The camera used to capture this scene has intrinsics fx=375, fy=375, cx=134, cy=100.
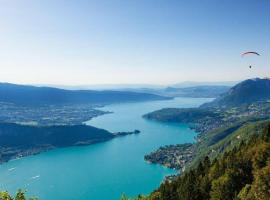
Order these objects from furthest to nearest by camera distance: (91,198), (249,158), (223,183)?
(91,198), (249,158), (223,183)

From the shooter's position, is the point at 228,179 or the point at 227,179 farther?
the point at 228,179

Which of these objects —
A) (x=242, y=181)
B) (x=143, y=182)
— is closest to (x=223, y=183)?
(x=242, y=181)

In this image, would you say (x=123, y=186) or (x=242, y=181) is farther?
(x=123, y=186)

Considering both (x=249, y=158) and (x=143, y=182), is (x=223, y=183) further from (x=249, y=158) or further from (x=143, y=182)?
(x=143, y=182)

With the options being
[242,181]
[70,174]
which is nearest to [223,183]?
[242,181]

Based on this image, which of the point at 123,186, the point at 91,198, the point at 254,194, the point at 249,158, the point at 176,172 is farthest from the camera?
the point at 176,172

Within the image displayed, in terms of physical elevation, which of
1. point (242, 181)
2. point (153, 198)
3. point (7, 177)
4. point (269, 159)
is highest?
point (269, 159)

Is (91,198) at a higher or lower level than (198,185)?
lower

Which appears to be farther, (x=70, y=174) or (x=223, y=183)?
(x=70, y=174)

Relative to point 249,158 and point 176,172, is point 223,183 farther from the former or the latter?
point 176,172
